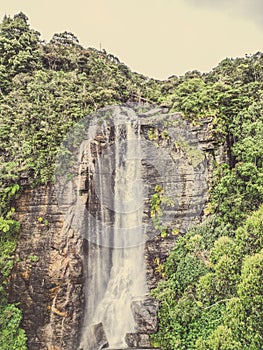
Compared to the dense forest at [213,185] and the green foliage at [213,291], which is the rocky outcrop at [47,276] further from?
the green foliage at [213,291]

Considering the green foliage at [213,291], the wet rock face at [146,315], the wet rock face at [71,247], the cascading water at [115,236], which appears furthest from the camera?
the cascading water at [115,236]

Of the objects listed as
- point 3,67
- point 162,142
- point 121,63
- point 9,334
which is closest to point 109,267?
point 9,334

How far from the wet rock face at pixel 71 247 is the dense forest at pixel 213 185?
1.05 feet

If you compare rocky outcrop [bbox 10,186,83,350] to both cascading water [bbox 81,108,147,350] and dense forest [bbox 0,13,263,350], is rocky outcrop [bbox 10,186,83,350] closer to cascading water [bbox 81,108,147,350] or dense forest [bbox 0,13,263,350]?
dense forest [bbox 0,13,263,350]

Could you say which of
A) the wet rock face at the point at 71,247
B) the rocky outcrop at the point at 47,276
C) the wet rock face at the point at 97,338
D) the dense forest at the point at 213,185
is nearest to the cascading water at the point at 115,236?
the wet rock face at the point at 97,338

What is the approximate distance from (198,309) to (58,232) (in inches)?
178

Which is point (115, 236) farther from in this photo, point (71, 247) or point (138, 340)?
point (138, 340)

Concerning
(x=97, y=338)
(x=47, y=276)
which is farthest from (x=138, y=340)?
(x=47, y=276)

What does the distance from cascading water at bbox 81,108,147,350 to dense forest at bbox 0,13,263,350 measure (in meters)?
1.29

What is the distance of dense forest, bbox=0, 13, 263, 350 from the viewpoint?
7230mm

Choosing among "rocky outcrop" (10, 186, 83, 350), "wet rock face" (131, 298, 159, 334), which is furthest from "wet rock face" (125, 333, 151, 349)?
"rocky outcrop" (10, 186, 83, 350)

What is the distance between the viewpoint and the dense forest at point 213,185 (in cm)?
723

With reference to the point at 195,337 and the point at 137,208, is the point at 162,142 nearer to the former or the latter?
the point at 137,208

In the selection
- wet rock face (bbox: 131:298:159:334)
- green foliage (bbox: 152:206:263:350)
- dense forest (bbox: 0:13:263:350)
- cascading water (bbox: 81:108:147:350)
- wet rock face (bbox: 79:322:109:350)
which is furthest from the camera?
cascading water (bbox: 81:108:147:350)
